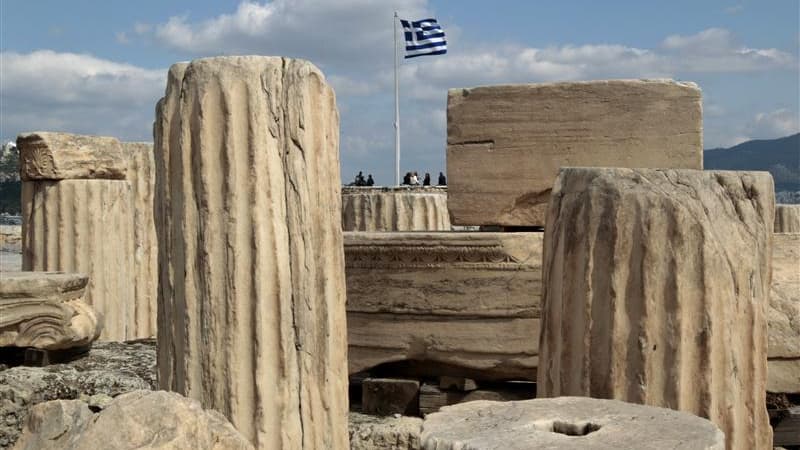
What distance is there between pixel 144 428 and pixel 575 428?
130cm

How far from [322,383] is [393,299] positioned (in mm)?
2362

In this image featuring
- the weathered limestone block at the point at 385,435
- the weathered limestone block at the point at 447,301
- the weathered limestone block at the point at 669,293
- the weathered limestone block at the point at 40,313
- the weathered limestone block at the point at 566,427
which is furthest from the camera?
the weathered limestone block at the point at 40,313

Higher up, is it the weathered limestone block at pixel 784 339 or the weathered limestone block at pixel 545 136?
the weathered limestone block at pixel 545 136

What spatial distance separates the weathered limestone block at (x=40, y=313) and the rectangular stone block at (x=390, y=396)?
81.2 inches

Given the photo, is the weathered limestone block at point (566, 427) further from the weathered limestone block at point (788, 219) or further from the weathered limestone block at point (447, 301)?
the weathered limestone block at point (788, 219)

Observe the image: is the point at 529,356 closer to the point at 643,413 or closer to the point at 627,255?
the point at 627,255

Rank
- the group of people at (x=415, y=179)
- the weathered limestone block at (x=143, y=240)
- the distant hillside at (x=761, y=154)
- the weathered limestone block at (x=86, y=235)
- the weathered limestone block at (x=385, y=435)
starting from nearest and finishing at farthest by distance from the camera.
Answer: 1. the weathered limestone block at (x=385, y=435)
2. the weathered limestone block at (x=86, y=235)
3. the weathered limestone block at (x=143, y=240)
4. the group of people at (x=415, y=179)
5. the distant hillside at (x=761, y=154)

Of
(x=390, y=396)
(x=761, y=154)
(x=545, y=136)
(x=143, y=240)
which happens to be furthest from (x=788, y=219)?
(x=761, y=154)

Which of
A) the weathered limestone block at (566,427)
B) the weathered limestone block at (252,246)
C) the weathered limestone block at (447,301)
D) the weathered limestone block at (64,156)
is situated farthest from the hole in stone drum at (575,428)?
the weathered limestone block at (64,156)

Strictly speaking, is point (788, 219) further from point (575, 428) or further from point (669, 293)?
point (575, 428)

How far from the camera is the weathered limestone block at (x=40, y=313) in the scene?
6555 millimetres

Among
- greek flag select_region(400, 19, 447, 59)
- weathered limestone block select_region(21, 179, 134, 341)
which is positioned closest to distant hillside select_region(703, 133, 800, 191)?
greek flag select_region(400, 19, 447, 59)

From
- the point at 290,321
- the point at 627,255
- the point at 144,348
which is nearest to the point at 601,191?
the point at 627,255

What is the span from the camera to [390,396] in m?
6.39
